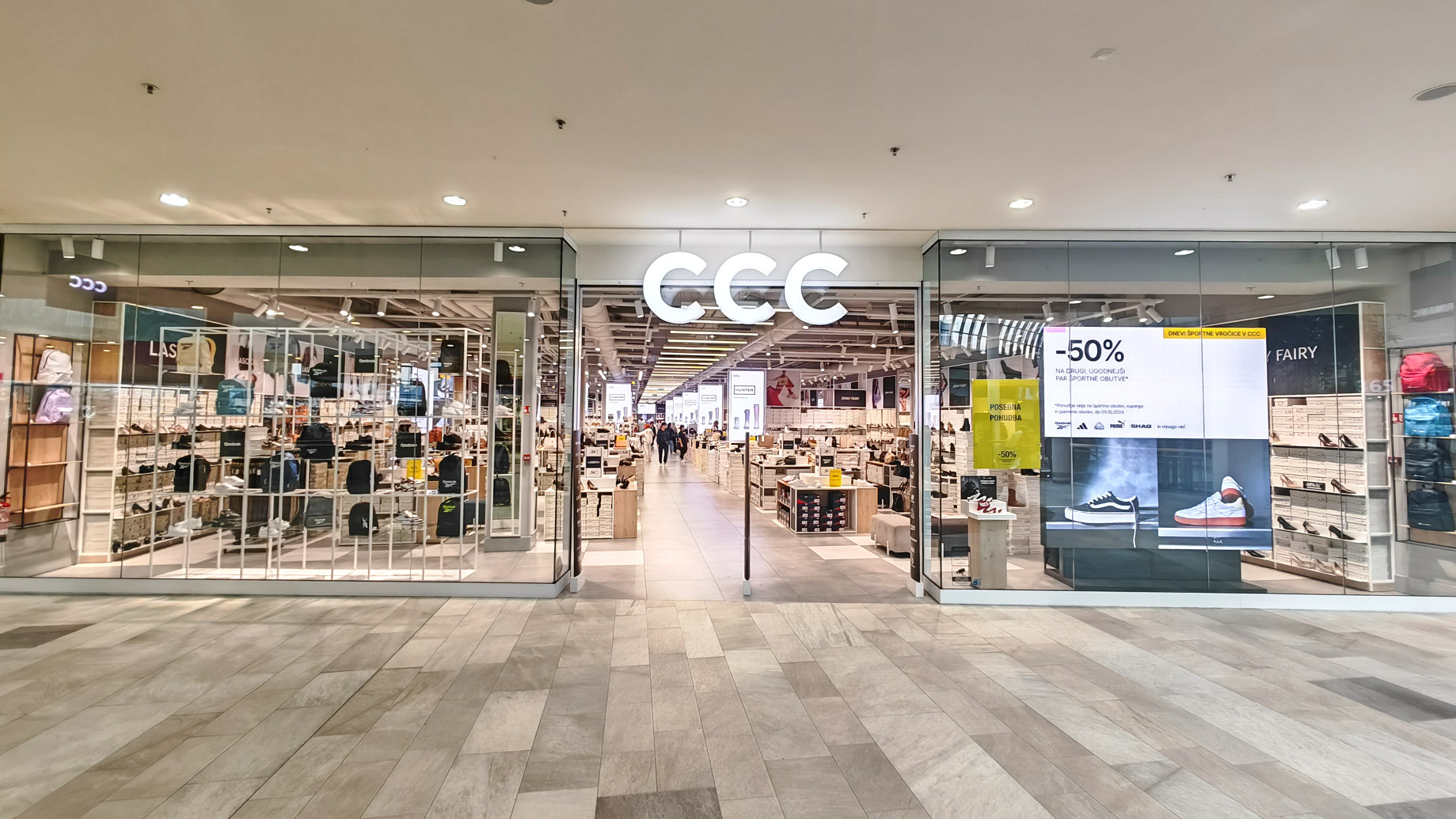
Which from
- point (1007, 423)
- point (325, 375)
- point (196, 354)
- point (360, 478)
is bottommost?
point (360, 478)

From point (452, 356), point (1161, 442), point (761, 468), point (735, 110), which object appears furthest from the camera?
point (761, 468)

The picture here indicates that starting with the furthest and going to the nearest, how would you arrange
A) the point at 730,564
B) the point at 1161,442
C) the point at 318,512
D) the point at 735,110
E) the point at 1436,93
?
the point at 730,564
the point at 318,512
the point at 1161,442
the point at 735,110
the point at 1436,93

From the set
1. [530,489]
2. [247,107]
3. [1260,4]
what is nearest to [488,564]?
[530,489]

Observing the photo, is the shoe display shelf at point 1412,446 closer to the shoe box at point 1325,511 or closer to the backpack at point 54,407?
the shoe box at point 1325,511

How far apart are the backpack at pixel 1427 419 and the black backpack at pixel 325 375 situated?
1045 cm

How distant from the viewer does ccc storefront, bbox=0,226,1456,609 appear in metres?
5.84

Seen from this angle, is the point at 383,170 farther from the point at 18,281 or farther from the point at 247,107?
the point at 18,281

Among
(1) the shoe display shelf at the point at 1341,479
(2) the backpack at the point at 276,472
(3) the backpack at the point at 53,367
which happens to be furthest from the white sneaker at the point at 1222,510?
(3) the backpack at the point at 53,367

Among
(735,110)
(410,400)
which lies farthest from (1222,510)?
(410,400)

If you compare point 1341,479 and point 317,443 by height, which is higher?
point 317,443

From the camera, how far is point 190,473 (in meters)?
6.13

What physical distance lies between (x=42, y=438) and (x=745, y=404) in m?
7.07

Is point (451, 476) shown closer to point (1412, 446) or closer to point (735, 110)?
point (735, 110)

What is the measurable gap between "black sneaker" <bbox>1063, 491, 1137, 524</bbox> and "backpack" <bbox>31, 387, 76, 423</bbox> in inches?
390
